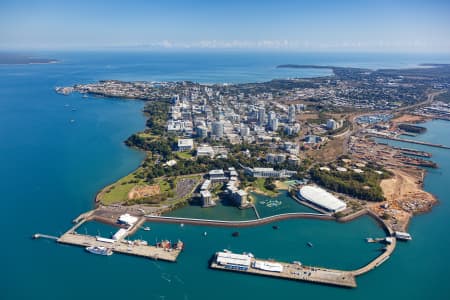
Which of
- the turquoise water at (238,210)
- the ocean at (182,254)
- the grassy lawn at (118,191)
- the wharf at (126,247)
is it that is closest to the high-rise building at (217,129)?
the ocean at (182,254)

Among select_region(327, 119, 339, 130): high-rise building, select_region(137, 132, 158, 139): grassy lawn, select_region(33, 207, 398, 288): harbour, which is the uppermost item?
select_region(327, 119, 339, 130): high-rise building

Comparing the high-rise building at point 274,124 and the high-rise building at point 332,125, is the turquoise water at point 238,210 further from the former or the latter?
the high-rise building at point 332,125

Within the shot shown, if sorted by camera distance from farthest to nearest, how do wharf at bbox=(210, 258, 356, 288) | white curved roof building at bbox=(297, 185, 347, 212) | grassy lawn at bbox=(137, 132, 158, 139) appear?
grassy lawn at bbox=(137, 132, 158, 139), white curved roof building at bbox=(297, 185, 347, 212), wharf at bbox=(210, 258, 356, 288)

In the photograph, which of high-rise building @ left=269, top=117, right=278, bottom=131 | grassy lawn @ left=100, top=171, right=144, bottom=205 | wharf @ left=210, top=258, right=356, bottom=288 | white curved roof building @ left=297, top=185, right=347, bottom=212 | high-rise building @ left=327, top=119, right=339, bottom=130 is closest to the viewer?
wharf @ left=210, top=258, right=356, bottom=288

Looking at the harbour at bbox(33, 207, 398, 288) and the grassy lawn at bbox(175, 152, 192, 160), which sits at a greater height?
the grassy lawn at bbox(175, 152, 192, 160)

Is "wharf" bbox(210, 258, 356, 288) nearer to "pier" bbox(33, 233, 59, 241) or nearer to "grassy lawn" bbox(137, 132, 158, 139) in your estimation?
"pier" bbox(33, 233, 59, 241)

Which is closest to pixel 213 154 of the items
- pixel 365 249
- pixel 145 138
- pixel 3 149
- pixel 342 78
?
pixel 145 138

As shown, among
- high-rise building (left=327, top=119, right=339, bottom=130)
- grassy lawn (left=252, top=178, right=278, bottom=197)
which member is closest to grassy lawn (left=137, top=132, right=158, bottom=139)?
grassy lawn (left=252, top=178, right=278, bottom=197)
